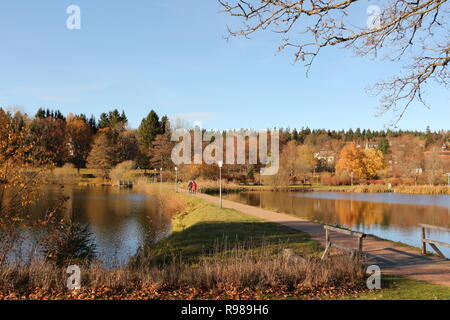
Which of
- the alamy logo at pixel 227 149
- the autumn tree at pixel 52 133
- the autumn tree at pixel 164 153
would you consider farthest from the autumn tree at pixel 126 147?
the alamy logo at pixel 227 149

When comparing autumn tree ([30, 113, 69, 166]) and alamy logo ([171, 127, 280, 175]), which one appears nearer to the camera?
alamy logo ([171, 127, 280, 175])

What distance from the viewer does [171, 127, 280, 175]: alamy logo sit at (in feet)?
148

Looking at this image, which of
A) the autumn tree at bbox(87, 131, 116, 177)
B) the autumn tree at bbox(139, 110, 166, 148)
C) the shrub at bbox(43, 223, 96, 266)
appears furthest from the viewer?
the autumn tree at bbox(139, 110, 166, 148)

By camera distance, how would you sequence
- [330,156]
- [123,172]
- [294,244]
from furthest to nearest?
[330,156] → [123,172] → [294,244]

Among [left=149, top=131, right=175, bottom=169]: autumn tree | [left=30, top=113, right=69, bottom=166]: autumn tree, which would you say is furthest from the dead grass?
[left=149, top=131, right=175, bottom=169]: autumn tree

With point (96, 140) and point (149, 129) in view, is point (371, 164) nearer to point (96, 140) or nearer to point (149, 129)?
point (149, 129)

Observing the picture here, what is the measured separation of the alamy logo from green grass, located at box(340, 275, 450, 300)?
35.6 meters

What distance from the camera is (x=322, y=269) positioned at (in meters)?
6.00

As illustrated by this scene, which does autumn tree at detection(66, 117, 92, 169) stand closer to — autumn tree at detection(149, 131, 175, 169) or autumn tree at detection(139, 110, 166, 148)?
autumn tree at detection(139, 110, 166, 148)

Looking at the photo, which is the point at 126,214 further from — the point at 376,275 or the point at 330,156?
the point at 330,156

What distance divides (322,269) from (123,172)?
1704 inches

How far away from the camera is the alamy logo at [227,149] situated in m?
45.0

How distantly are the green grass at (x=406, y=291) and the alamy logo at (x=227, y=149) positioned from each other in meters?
35.6
